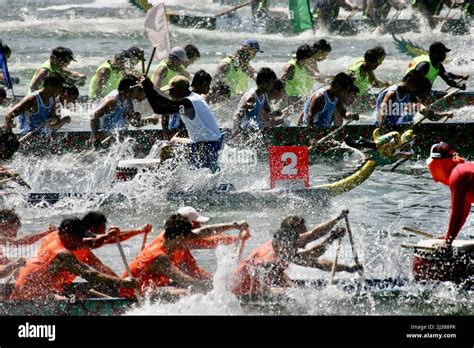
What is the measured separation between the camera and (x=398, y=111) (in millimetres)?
15086

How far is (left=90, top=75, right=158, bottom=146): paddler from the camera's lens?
14.3 meters

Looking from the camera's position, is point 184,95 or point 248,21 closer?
point 184,95

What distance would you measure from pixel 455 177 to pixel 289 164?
283 cm

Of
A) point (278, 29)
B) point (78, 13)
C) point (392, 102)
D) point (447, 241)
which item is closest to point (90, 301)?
point (447, 241)

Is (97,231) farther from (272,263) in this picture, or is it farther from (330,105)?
(330,105)

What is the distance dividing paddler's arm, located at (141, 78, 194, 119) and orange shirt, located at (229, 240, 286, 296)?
248 centimetres

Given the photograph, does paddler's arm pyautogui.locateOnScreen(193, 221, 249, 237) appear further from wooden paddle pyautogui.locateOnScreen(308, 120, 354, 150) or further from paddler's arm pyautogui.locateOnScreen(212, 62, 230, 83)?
paddler's arm pyautogui.locateOnScreen(212, 62, 230, 83)

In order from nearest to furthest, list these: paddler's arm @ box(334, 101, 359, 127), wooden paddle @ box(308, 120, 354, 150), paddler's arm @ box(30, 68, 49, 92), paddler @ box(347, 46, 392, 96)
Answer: wooden paddle @ box(308, 120, 354, 150) < paddler's arm @ box(334, 101, 359, 127) < paddler @ box(347, 46, 392, 96) < paddler's arm @ box(30, 68, 49, 92)

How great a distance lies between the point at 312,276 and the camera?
33.7ft

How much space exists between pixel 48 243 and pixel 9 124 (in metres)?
5.32

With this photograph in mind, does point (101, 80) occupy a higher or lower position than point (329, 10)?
lower

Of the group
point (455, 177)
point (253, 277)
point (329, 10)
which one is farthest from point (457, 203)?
point (329, 10)

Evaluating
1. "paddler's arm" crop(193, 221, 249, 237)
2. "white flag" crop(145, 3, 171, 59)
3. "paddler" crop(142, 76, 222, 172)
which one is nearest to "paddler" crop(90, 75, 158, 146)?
"white flag" crop(145, 3, 171, 59)

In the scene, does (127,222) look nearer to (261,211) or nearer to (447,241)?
(261,211)
